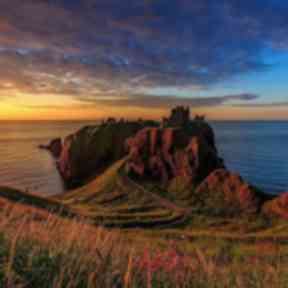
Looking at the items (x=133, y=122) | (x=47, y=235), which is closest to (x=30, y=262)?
(x=47, y=235)

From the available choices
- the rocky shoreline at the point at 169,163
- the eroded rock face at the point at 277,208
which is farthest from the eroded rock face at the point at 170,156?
the eroded rock face at the point at 277,208

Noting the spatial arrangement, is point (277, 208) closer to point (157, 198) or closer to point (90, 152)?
point (157, 198)

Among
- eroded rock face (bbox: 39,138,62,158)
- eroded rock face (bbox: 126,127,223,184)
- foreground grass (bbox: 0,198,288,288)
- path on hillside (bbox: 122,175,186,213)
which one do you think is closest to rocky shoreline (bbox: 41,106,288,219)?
eroded rock face (bbox: 126,127,223,184)

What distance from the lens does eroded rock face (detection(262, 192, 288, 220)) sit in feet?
100

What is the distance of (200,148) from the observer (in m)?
47.0

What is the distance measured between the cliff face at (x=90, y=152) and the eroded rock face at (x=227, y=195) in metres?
41.1

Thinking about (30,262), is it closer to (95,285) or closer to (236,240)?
(95,285)

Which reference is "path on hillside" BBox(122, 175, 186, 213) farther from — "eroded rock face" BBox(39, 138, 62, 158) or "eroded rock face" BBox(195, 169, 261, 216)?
"eroded rock face" BBox(39, 138, 62, 158)

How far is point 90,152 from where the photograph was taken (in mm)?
74750

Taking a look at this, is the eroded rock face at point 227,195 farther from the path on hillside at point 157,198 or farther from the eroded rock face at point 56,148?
the eroded rock face at point 56,148

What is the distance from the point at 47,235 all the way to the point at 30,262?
1.70m

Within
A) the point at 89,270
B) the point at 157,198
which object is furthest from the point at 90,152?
the point at 89,270

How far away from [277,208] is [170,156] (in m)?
22.2

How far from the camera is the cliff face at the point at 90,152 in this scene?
2864 inches
